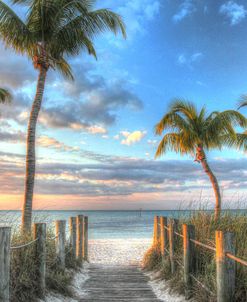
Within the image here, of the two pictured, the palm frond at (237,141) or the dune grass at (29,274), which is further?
the palm frond at (237,141)

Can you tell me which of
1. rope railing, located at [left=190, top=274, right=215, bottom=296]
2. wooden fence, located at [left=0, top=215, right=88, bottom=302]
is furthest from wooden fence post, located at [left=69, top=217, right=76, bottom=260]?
rope railing, located at [left=190, top=274, right=215, bottom=296]

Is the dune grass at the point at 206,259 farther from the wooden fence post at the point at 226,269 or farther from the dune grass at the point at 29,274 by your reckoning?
the dune grass at the point at 29,274

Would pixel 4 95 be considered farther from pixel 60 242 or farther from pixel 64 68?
pixel 60 242

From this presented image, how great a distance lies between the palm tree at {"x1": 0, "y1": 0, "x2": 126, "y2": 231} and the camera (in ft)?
38.7

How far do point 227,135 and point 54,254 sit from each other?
12262 mm

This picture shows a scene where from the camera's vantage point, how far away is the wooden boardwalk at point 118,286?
764cm

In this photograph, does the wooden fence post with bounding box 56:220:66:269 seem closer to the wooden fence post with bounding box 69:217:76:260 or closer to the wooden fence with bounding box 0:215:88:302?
the wooden fence with bounding box 0:215:88:302

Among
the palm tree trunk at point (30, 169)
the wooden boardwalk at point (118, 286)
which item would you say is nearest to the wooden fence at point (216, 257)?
the wooden boardwalk at point (118, 286)

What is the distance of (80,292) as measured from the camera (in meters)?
8.24

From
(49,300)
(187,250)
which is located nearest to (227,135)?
(187,250)

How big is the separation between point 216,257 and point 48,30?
959cm

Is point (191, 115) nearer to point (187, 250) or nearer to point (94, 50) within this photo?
point (94, 50)

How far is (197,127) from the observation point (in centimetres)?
1777

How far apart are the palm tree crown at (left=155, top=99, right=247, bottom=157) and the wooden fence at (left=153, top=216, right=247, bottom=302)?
7.63 meters
